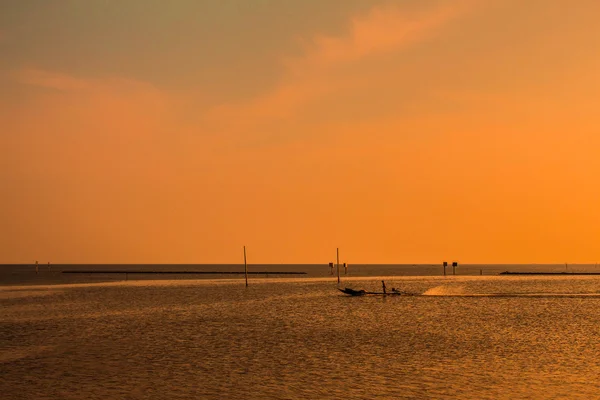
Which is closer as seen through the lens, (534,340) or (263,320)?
(534,340)

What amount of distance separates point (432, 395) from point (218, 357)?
46.1 feet

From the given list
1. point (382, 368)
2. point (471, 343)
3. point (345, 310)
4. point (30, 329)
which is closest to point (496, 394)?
point (382, 368)

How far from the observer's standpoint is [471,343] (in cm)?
3997

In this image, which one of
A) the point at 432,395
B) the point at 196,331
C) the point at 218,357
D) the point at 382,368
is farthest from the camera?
the point at 196,331

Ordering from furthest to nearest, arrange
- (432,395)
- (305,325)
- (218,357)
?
1. (305,325)
2. (218,357)
3. (432,395)

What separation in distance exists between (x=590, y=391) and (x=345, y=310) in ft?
139

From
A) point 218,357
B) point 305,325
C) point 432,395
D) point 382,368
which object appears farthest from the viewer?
point 305,325

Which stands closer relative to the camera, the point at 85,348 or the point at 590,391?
the point at 590,391

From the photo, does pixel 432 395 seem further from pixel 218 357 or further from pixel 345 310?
pixel 345 310

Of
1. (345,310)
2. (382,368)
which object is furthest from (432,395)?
(345,310)

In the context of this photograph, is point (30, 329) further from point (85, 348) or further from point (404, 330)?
point (404, 330)

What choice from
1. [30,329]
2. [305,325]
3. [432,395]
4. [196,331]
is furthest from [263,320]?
[432,395]

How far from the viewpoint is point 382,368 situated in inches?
1222

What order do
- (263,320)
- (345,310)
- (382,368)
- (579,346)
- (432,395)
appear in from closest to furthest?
(432,395) < (382,368) < (579,346) < (263,320) < (345,310)
